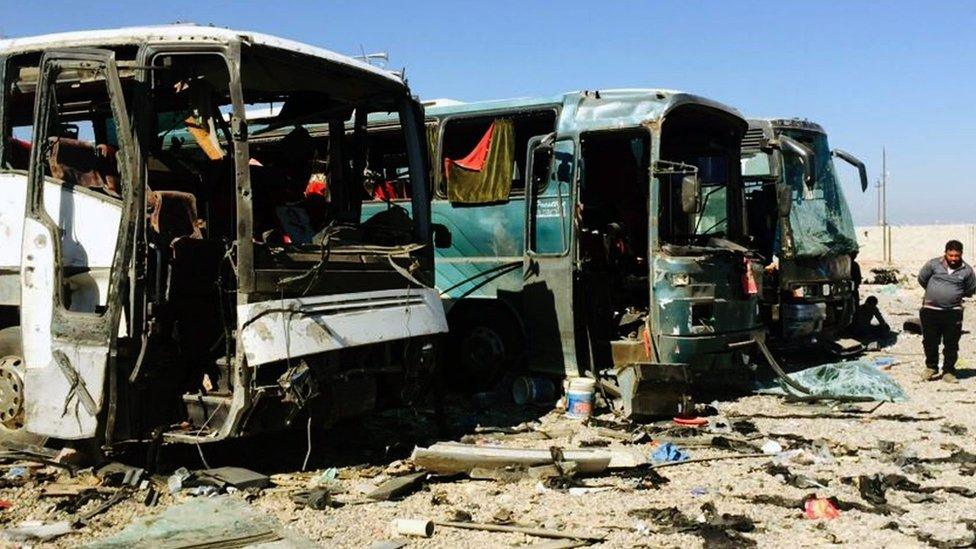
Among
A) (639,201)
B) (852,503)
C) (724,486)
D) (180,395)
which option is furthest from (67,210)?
(639,201)

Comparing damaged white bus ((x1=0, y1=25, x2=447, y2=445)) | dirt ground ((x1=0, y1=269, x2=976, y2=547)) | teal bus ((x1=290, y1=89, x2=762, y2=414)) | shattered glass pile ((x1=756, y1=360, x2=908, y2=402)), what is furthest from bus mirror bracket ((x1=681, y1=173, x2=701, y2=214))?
damaged white bus ((x1=0, y1=25, x2=447, y2=445))

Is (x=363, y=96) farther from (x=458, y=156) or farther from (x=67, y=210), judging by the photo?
(x=458, y=156)

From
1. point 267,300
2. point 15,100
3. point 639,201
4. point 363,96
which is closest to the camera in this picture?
point 267,300

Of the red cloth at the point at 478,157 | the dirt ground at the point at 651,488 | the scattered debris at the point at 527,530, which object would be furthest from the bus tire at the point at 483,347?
the scattered debris at the point at 527,530

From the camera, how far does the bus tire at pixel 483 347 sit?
375 inches

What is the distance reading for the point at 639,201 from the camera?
397 inches

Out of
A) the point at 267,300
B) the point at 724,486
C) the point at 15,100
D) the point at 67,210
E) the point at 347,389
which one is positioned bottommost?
the point at 724,486

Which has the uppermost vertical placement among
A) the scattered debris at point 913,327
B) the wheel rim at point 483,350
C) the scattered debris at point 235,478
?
the wheel rim at point 483,350

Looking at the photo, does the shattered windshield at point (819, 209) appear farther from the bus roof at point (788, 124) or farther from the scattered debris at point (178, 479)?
the scattered debris at point (178, 479)

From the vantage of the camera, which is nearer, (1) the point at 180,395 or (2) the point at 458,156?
(1) the point at 180,395

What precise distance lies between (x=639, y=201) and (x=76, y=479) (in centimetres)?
639

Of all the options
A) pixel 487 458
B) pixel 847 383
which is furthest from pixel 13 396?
pixel 847 383

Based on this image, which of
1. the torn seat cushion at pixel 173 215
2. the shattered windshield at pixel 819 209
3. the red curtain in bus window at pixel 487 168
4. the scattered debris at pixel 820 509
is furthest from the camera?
the shattered windshield at pixel 819 209

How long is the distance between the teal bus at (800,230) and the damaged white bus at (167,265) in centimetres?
630
